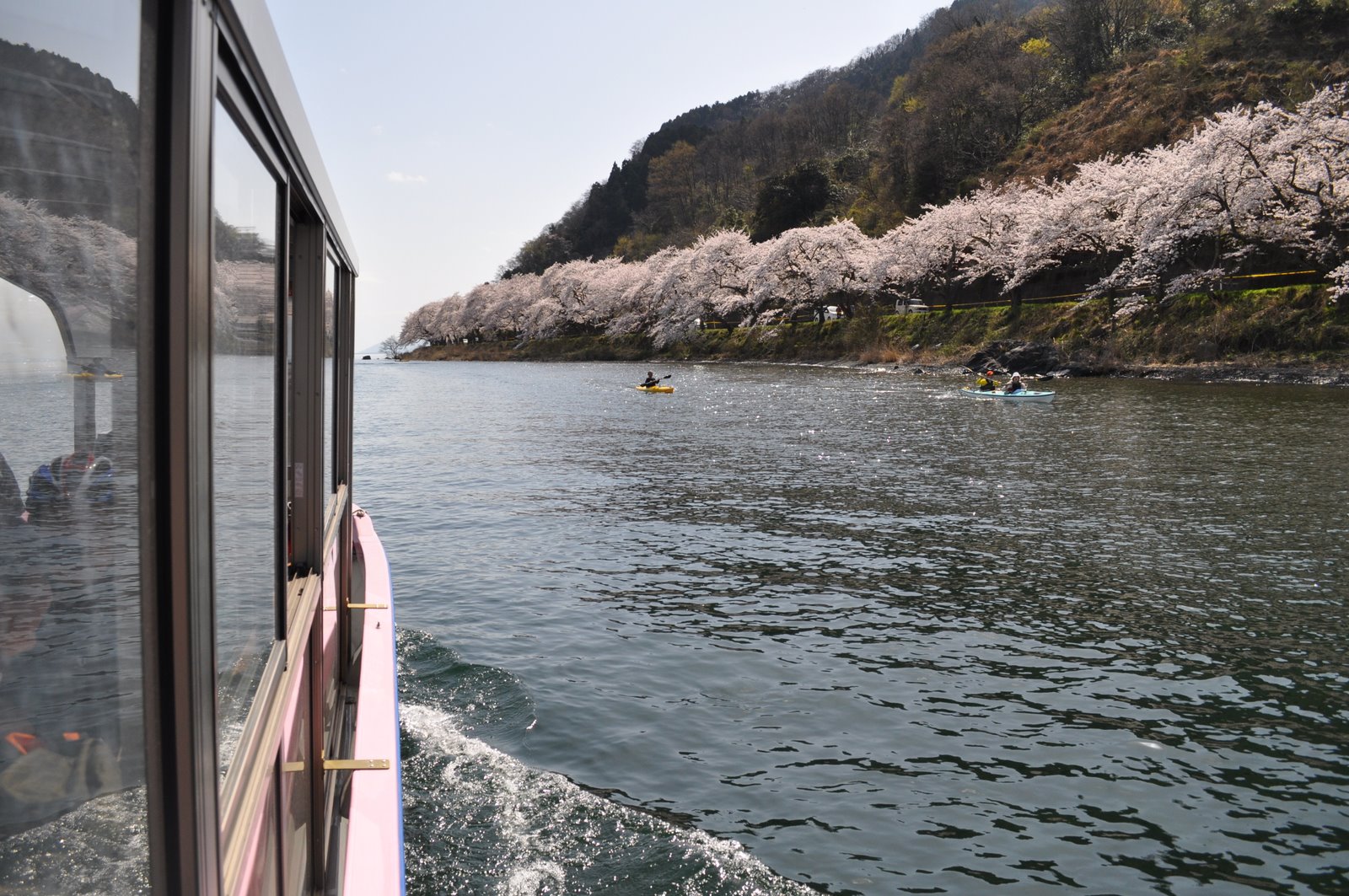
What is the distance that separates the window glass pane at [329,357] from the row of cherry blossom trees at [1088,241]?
33884 millimetres

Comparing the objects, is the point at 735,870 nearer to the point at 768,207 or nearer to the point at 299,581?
A: the point at 299,581

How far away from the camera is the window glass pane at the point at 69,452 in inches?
36.7

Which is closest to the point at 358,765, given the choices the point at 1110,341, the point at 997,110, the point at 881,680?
the point at 881,680

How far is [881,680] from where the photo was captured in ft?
23.4

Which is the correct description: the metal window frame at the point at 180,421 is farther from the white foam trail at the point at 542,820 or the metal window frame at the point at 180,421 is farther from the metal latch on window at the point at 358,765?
the white foam trail at the point at 542,820

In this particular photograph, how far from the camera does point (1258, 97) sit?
47531 millimetres

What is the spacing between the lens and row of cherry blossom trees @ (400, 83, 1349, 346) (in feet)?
107

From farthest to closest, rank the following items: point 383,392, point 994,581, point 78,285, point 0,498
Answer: point 383,392, point 994,581, point 78,285, point 0,498

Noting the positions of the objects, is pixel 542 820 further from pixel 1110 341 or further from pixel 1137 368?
pixel 1110 341

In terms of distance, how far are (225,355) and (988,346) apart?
42.8 m

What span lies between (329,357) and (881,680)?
15.4 ft

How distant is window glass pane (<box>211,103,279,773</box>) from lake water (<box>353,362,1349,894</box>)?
310cm

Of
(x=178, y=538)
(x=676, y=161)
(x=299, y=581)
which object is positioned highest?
(x=676, y=161)

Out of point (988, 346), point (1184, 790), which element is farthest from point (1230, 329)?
point (1184, 790)
